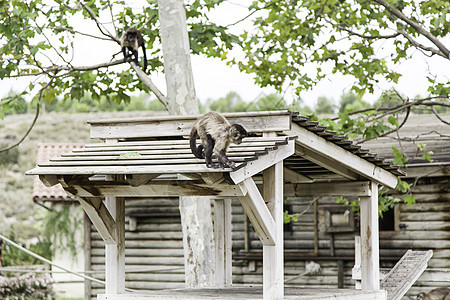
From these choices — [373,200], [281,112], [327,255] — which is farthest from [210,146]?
[327,255]

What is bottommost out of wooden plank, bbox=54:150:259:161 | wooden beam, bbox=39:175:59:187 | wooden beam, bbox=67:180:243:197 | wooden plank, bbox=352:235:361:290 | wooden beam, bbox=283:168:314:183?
wooden plank, bbox=352:235:361:290

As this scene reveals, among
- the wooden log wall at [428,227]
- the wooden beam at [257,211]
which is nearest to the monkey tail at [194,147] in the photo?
the wooden beam at [257,211]

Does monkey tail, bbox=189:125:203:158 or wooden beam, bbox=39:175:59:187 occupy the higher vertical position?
monkey tail, bbox=189:125:203:158

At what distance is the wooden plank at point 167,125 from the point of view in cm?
663

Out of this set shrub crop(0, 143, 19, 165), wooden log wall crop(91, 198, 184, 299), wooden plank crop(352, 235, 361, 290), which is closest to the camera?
wooden plank crop(352, 235, 361, 290)

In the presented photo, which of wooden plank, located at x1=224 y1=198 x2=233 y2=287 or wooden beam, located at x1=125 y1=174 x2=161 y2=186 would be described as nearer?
wooden beam, located at x1=125 y1=174 x2=161 y2=186

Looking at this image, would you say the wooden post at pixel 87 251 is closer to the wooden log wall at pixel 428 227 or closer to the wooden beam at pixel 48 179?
the wooden log wall at pixel 428 227

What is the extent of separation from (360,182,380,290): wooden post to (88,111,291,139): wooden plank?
8.89 ft

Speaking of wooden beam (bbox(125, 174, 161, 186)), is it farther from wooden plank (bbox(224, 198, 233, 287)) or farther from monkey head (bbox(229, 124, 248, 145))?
wooden plank (bbox(224, 198, 233, 287))

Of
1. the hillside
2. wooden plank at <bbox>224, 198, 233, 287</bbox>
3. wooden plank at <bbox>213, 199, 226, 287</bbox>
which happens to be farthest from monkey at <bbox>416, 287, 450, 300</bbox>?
the hillside

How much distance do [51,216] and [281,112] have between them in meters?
16.6

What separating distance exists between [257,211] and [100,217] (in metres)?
1.81

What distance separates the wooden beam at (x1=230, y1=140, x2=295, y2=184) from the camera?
18.7ft

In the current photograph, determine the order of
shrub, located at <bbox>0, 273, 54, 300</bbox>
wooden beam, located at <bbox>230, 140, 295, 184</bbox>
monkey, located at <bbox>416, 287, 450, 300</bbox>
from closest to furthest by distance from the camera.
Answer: wooden beam, located at <bbox>230, 140, 295, 184</bbox> → monkey, located at <bbox>416, 287, 450, 300</bbox> → shrub, located at <bbox>0, 273, 54, 300</bbox>
